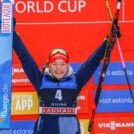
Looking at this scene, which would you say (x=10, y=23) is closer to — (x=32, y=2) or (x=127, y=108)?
(x=32, y=2)

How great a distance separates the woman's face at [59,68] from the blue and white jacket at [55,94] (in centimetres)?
3

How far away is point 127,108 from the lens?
3.90 metres

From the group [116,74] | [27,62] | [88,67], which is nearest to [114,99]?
[116,74]

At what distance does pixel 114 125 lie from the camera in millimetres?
3924

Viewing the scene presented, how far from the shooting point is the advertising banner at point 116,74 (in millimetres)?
3873

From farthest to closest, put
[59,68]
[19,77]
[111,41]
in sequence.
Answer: [19,77], [111,41], [59,68]

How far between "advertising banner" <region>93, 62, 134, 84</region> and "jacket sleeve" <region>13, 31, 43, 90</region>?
712 millimetres

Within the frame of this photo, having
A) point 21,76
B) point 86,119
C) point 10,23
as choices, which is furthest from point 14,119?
point 10,23

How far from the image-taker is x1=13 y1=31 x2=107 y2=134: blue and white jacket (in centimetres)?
322

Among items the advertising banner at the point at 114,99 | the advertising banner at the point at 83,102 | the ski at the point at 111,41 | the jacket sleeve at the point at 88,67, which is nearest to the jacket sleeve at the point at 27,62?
the jacket sleeve at the point at 88,67

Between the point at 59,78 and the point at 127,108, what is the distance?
89 centimetres

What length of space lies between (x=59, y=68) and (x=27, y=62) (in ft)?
0.78

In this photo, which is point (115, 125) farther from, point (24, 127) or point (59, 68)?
point (59, 68)

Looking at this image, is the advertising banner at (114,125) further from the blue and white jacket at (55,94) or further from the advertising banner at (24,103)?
the blue and white jacket at (55,94)
